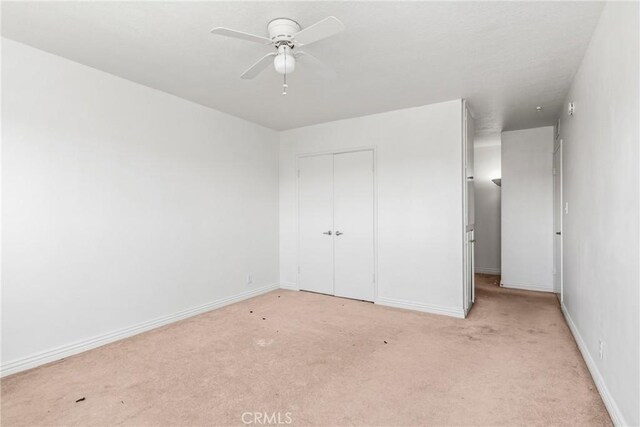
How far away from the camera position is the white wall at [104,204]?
264 centimetres

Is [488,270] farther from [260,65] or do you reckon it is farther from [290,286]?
[260,65]

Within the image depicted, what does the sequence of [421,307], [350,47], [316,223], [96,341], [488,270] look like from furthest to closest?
[488,270] < [316,223] < [421,307] < [96,341] < [350,47]

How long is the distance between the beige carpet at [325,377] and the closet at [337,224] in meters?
1.03

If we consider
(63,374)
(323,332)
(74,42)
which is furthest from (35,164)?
(323,332)

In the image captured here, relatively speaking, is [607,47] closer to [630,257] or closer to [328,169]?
[630,257]

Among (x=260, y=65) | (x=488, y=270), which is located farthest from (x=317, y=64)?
(x=488, y=270)

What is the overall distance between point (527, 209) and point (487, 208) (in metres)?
Answer: 1.51

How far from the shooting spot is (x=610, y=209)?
81.7 inches

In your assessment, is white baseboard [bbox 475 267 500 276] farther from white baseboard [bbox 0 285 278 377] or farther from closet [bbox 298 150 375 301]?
white baseboard [bbox 0 285 278 377]

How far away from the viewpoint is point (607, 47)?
2158 mm

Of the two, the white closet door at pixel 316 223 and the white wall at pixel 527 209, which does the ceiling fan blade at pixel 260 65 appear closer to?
the white closet door at pixel 316 223

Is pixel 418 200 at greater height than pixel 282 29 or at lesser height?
lesser

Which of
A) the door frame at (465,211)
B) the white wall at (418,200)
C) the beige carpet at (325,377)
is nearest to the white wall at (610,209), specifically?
the beige carpet at (325,377)

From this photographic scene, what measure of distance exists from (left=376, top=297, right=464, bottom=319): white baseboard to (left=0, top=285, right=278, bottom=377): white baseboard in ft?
6.58
